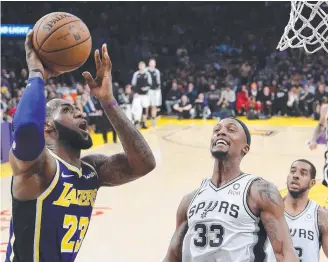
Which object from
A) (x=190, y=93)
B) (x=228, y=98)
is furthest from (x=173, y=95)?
(x=228, y=98)

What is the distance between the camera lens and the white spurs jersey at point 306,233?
14.9 feet

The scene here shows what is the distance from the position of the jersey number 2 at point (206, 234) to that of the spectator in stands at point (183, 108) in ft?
55.8

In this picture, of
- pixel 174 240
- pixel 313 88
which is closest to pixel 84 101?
pixel 313 88

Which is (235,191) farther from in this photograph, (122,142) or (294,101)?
(294,101)

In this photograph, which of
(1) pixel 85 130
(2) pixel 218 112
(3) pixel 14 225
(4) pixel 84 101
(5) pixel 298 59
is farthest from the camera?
(5) pixel 298 59

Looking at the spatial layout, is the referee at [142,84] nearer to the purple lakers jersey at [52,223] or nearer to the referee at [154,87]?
the referee at [154,87]

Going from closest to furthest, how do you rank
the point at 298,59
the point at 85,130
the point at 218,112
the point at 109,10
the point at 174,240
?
the point at 85,130 < the point at 174,240 < the point at 218,112 < the point at 298,59 < the point at 109,10

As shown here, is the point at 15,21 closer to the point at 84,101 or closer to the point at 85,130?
the point at 84,101

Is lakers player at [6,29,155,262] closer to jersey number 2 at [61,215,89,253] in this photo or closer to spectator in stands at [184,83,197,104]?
jersey number 2 at [61,215,89,253]

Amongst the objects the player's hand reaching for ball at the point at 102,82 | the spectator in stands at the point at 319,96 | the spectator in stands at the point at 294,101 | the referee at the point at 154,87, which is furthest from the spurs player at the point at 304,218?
the spectator in stands at the point at 294,101

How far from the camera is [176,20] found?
27.9 m

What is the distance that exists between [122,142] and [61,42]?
59cm

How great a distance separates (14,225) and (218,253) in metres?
1.04

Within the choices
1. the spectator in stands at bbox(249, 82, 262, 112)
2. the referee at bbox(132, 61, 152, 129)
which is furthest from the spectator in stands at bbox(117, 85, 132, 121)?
the spectator in stands at bbox(249, 82, 262, 112)
